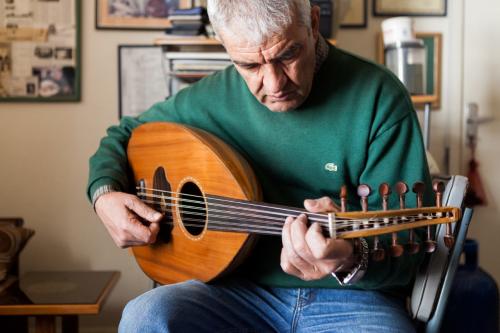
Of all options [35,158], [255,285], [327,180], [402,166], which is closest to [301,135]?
[327,180]

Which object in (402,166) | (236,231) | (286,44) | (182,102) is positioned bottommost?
(236,231)

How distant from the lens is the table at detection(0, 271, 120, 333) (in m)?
1.69

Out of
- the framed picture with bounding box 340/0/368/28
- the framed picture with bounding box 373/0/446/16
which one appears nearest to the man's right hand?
the framed picture with bounding box 340/0/368/28

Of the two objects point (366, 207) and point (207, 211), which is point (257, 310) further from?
point (366, 207)

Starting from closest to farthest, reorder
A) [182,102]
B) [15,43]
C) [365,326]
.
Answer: [365,326]
[182,102]
[15,43]

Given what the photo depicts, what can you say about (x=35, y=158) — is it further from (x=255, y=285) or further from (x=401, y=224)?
(x=401, y=224)

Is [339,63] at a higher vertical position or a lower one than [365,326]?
higher

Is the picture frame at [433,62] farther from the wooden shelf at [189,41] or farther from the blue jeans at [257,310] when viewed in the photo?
the blue jeans at [257,310]

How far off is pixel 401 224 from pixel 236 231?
359 millimetres

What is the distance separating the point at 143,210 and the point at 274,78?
44 cm

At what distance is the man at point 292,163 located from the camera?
1.14m

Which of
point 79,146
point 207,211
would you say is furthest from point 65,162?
point 207,211

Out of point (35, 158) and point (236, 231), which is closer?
point (236, 231)

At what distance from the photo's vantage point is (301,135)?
1.31 metres
